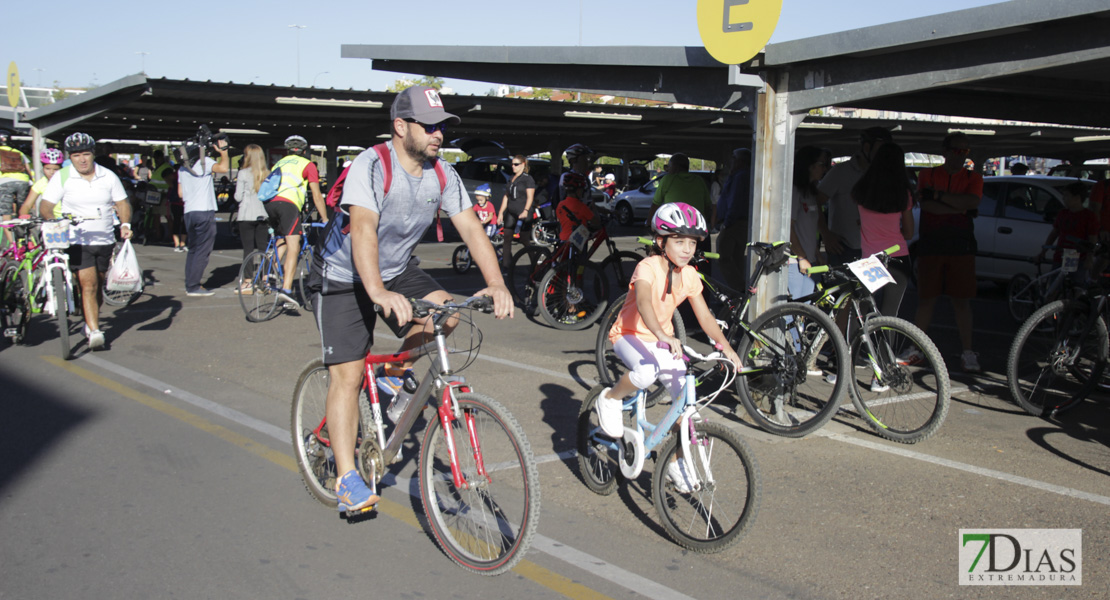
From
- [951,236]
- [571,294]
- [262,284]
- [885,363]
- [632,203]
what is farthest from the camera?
[632,203]

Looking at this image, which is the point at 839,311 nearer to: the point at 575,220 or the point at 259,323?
the point at 575,220

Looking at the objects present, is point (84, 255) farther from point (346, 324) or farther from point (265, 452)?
point (346, 324)

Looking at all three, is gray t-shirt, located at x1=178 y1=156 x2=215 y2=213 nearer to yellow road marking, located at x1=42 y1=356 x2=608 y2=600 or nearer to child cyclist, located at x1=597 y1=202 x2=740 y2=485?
yellow road marking, located at x1=42 y1=356 x2=608 y2=600

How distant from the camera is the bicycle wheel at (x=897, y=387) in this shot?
18.7ft

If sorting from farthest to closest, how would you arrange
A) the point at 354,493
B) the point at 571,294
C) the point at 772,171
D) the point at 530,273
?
the point at 530,273, the point at 571,294, the point at 772,171, the point at 354,493

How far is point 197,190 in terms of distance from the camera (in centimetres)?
1238

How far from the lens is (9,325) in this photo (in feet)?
29.7

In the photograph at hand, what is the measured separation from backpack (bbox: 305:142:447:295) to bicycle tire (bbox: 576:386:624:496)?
142cm

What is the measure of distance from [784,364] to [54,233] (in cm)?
660

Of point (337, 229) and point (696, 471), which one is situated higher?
point (337, 229)

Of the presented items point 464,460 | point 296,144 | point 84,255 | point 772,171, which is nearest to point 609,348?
point 772,171

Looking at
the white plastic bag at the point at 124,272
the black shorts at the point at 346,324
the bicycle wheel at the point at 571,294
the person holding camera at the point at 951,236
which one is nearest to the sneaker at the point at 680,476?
the black shorts at the point at 346,324

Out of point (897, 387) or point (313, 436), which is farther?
point (897, 387)
